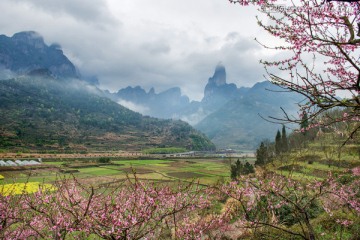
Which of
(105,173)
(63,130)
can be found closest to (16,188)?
(105,173)

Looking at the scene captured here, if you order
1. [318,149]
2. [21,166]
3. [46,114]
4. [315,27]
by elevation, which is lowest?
[21,166]

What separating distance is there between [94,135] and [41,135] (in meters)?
35.7

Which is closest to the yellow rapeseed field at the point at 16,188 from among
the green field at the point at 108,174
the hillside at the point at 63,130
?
the green field at the point at 108,174

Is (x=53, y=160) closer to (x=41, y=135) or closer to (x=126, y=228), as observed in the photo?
(x=41, y=135)

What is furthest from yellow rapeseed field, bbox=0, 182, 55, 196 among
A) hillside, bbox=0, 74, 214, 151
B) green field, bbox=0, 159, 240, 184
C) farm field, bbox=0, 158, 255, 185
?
hillside, bbox=0, 74, 214, 151

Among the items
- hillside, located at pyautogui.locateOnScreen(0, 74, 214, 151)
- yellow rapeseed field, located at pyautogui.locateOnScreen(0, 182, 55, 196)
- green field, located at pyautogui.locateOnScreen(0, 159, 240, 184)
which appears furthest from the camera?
hillside, located at pyautogui.locateOnScreen(0, 74, 214, 151)

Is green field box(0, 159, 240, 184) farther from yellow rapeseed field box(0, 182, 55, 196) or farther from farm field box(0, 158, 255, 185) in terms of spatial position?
yellow rapeseed field box(0, 182, 55, 196)

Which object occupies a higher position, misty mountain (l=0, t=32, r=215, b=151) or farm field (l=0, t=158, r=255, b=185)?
misty mountain (l=0, t=32, r=215, b=151)

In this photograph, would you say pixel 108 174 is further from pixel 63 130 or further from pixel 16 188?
pixel 63 130

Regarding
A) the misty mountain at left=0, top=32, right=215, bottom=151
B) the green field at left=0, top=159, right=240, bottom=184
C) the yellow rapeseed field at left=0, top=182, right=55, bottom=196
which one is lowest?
the green field at left=0, top=159, right=240, bottom=184

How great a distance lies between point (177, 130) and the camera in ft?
631

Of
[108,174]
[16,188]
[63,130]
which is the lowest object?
[108,174]

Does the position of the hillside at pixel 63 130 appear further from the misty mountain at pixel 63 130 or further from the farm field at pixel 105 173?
the farm field at pixel 105 173

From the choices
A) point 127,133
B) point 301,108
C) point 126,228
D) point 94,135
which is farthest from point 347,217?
point 127,133
